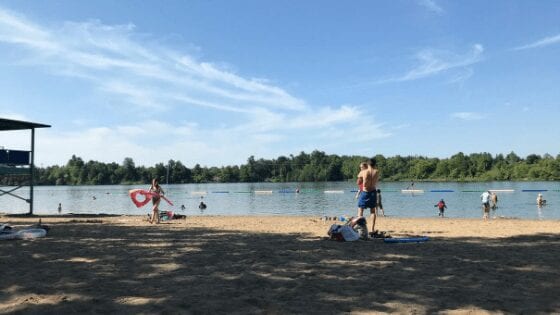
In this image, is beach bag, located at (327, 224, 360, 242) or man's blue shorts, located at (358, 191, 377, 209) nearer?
beach bag, located at (327, 224, 360, 242)

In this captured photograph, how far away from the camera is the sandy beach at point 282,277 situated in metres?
5.31

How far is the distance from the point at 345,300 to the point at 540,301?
2.40 meters

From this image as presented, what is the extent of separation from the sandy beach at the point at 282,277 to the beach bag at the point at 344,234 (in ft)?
1.29

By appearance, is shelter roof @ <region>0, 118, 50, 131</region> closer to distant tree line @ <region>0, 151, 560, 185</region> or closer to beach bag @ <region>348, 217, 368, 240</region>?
beach bag @ <region>348, 217, 368, 240</region>

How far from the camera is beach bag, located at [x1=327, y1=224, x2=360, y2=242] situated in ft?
35.9

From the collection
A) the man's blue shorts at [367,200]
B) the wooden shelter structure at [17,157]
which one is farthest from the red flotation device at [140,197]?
the man's blue shorts at [367,200]

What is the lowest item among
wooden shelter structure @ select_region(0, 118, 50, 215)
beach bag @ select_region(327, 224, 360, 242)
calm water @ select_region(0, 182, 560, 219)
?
calm water @ select_region(0, 182, 560, 219)

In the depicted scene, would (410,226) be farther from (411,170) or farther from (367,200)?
(411,170)

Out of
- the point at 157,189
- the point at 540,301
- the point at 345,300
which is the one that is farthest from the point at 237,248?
the point at 157,189

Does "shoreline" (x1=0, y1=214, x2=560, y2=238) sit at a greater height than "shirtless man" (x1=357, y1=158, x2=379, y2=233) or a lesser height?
lesser

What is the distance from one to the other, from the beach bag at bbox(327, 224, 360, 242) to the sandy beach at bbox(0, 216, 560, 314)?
39 cm

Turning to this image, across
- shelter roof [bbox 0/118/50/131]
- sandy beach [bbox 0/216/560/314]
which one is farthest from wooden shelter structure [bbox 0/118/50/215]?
sandy beach [bbox 0/216/560/314]

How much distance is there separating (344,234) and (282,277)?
176 inches

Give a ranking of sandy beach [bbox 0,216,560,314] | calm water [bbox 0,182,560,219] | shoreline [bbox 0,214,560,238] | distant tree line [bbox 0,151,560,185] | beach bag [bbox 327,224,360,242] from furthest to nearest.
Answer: distant tree line [bbox 0,151,560,185], calm water [bbox 0,182,560,219], shoreline [bbox 0,214,560,238], beach bag [bbox 327,224,360,242], sandy beach [bbox 0,216,560,314]
